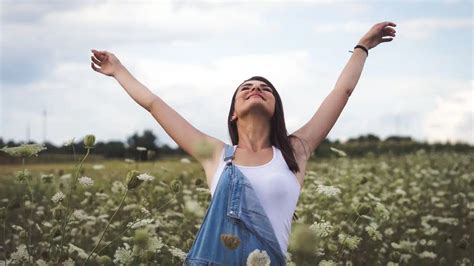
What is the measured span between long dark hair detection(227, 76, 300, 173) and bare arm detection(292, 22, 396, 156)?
5.0 inches

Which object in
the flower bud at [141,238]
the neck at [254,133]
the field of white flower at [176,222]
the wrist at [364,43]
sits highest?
the wrist at [364,43]

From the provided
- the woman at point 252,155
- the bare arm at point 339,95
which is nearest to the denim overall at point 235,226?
the woman at point 252,155

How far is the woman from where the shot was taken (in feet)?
8.69

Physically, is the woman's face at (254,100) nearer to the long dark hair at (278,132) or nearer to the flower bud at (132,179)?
the long dark hair at (278,132)

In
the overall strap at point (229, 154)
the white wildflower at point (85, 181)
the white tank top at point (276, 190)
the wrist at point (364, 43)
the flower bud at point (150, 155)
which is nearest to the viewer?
the white tank top at point (276, 190)

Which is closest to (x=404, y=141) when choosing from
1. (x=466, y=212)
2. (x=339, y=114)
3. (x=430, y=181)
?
(x=430, y=181)

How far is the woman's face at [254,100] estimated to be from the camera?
117 inches

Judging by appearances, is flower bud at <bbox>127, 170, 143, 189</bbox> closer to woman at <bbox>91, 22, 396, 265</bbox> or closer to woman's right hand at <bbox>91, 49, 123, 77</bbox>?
woman at <bbox>91, 22, 396, 265</bbox>

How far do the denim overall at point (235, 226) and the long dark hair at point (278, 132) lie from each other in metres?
0.29

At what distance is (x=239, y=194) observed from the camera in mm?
2682

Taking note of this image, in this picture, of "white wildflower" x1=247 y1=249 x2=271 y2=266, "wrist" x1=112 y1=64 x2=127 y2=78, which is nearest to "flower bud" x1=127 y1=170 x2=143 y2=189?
"wrist" x1=112 y1=64 x2=127 y2=78

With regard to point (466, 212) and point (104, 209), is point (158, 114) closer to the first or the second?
point (104, 209)

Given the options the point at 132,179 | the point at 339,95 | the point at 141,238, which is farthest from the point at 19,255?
the point at 339,95

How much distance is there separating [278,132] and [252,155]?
20 centimetres
